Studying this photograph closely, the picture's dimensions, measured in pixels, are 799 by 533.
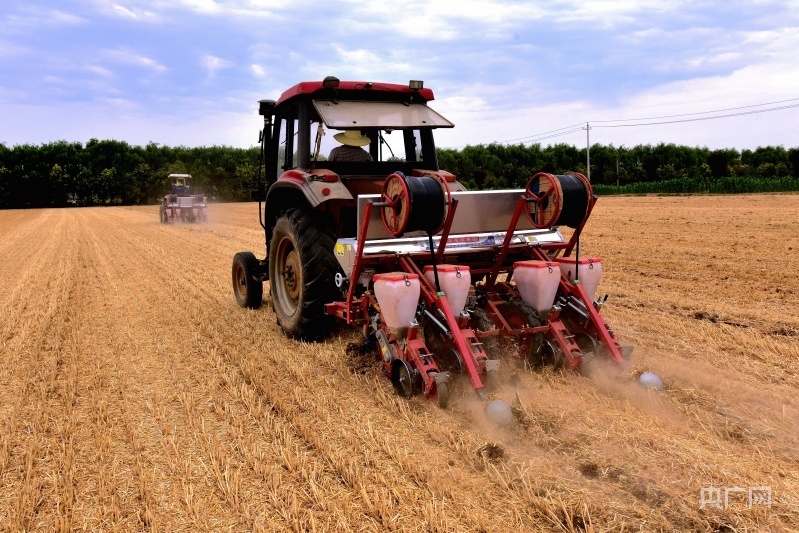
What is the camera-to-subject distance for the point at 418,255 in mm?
4457

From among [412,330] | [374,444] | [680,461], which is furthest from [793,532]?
[412,330]

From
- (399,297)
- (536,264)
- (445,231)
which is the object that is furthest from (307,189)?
(536,264)

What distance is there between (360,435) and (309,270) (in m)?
1.88

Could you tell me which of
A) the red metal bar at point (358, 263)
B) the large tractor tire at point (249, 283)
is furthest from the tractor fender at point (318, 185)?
the large tractor tire at point (249, 283)

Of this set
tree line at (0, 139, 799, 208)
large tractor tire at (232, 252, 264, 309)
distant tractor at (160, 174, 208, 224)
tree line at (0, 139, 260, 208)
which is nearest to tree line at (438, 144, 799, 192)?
tree line at (0, 139, 799, 208)

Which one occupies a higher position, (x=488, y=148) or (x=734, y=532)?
(x=488, y=148)

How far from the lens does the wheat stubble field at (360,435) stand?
255cm

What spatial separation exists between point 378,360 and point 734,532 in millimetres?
2704

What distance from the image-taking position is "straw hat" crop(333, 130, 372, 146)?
5539mm

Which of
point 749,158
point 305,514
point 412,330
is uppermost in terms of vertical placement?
point 749,158

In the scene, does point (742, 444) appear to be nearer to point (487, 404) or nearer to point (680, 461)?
point (680, 461)

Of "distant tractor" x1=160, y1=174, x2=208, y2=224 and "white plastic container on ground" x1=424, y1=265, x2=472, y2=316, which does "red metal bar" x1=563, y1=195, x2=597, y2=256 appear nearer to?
"white plastic container on ground" x1=424, y1=265, x2=472, y2=316

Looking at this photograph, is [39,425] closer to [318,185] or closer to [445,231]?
[318,185]

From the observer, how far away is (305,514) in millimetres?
2564
